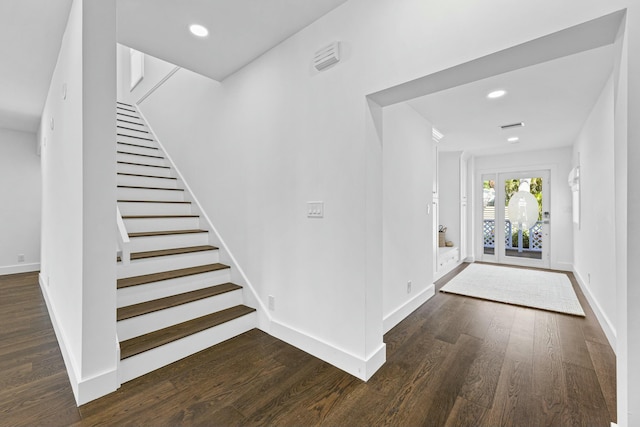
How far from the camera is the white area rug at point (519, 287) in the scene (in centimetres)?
344

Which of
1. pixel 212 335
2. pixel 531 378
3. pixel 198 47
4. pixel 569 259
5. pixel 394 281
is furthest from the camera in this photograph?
pixel 569 259

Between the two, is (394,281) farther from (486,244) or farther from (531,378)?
(486,244)

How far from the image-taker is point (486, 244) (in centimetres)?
629

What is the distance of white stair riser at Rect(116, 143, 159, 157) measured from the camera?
13.7 ft

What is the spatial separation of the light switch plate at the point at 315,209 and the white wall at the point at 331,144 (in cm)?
5

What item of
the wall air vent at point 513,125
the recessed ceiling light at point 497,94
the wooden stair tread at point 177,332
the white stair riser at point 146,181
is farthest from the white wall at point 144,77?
the wall air vent at point 513,125

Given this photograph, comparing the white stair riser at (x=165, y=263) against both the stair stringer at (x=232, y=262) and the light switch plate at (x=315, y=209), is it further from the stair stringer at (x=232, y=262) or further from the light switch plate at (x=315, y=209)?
the light switch plate at (x=315, y=209)

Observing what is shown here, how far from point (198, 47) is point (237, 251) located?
1909 mm

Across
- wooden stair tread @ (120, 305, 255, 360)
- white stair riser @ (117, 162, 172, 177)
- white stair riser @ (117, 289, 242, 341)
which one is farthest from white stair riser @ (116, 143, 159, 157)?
wooden stair tread @ (120, 305, 255, 360)

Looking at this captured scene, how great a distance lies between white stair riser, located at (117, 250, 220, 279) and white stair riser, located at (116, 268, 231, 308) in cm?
24

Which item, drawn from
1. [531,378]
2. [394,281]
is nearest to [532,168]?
[394,281]

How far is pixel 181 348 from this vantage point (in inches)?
84.8

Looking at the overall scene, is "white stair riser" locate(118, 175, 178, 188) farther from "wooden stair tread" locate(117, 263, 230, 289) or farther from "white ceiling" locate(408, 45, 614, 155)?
"white ceiling" locate(408, 45, 614, 155)

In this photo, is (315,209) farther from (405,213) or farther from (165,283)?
(165,283)
